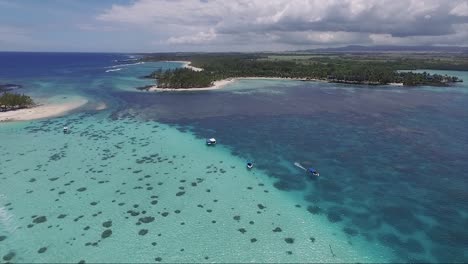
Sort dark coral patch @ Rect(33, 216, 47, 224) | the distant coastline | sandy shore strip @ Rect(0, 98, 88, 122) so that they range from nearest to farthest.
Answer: dark coral patch @ Rect(33, 216, 47, 224) < sandy shore strip @ Rect(0, 98, 88, 122) < the distant coastline

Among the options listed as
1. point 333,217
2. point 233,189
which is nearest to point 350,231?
point 333,217

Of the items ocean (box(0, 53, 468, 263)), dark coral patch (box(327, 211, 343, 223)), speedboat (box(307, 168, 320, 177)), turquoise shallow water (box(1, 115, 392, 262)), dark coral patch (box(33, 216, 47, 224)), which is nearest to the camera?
turquoise shallow water (box(1, 115, 392, 262))

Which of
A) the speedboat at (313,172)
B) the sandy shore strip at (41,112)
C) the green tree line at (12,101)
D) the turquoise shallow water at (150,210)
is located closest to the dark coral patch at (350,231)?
the turquoise shallow water at (150,210)

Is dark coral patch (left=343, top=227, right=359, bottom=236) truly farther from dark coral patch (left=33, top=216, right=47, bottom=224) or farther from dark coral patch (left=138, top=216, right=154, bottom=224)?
dark coral patch (left=33, top=216, right=47, bottom=224)

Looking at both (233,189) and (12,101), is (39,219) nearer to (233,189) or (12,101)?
(233,189)

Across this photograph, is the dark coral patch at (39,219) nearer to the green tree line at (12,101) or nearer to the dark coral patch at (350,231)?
the dark coral patch at (350,231)

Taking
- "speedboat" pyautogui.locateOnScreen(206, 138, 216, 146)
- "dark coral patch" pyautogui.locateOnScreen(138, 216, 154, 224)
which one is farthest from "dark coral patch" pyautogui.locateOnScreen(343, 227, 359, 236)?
"speedboat" pyautogui.locateOnScreen(206, 138, 216, 146)

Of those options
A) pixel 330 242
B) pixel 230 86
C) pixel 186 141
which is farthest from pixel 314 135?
pixel 230 86
